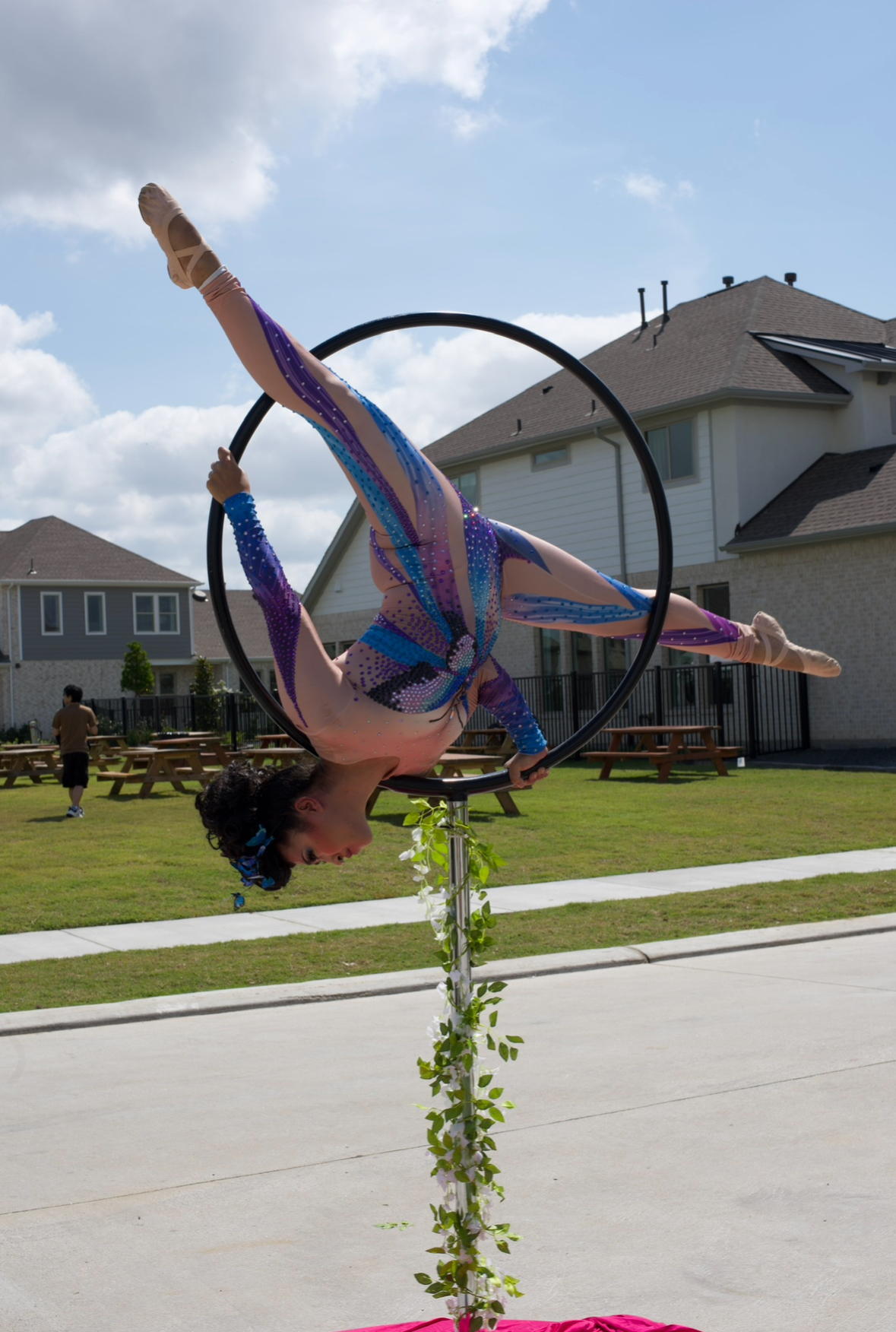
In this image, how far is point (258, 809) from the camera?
2.83 m

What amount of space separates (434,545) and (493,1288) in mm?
1804

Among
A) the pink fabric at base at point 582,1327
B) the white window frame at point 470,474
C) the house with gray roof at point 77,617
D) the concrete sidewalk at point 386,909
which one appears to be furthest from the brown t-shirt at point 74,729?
the house with gray roof at point 77,617

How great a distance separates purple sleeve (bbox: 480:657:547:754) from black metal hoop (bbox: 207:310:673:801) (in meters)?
0.06

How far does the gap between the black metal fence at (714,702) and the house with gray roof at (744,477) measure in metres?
0.53

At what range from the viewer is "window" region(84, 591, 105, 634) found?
44.9 m

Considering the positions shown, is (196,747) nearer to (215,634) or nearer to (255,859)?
(255,859)

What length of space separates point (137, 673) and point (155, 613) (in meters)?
4.38

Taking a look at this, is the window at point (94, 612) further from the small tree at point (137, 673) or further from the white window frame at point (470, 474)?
the white window frame at point (470, 474)

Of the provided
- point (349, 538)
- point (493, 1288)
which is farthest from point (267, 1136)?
point (349, 538)

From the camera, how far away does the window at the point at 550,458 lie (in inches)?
1014

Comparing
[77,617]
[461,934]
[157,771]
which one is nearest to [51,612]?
[77,617]

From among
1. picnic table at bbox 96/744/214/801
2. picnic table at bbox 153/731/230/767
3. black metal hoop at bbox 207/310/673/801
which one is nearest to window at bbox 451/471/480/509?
→ picnic table at bbox 153/731/230/767

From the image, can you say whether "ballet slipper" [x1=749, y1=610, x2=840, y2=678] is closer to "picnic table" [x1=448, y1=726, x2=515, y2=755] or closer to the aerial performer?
the aerial performer

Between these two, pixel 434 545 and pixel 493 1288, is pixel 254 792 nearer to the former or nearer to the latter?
pixel 434 545
